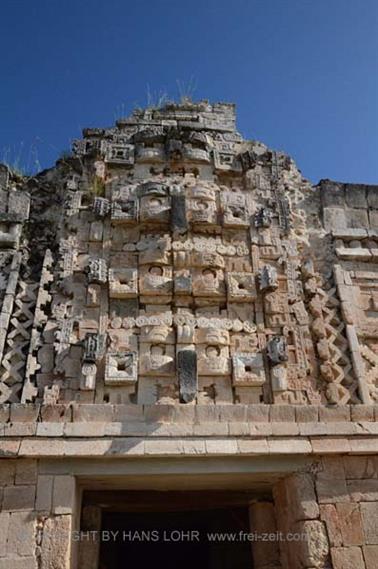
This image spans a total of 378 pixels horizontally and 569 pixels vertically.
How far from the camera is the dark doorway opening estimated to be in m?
6.68

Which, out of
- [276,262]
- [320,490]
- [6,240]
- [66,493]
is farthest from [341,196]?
[66,493]

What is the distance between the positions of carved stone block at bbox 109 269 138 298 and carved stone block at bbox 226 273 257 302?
1.13m

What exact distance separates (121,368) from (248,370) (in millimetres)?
1406

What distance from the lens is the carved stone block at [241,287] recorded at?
19.9ft

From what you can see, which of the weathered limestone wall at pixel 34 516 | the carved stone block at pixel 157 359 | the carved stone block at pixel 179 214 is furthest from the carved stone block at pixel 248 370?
the weathered limestone wall at pixel 34 516

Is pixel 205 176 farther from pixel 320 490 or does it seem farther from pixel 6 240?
pixel 320 490

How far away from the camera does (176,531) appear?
28.2 feet

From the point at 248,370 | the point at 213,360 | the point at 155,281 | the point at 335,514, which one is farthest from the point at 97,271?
the point at 335,514

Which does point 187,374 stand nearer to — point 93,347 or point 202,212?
point 93,347

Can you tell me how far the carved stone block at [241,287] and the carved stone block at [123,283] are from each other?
1.13m

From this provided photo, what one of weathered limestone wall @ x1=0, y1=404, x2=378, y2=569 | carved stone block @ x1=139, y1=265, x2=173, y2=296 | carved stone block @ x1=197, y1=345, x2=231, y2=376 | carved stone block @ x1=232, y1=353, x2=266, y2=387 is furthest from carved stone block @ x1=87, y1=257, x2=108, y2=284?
carved stone block @ x1=232, y1=353, x2=266, y2=387

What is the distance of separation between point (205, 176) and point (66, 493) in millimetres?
4351

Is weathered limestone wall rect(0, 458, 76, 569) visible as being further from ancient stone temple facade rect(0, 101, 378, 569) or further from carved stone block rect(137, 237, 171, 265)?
carved stone block rect(137, 237, 171, 265)

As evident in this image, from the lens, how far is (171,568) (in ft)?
31.8
